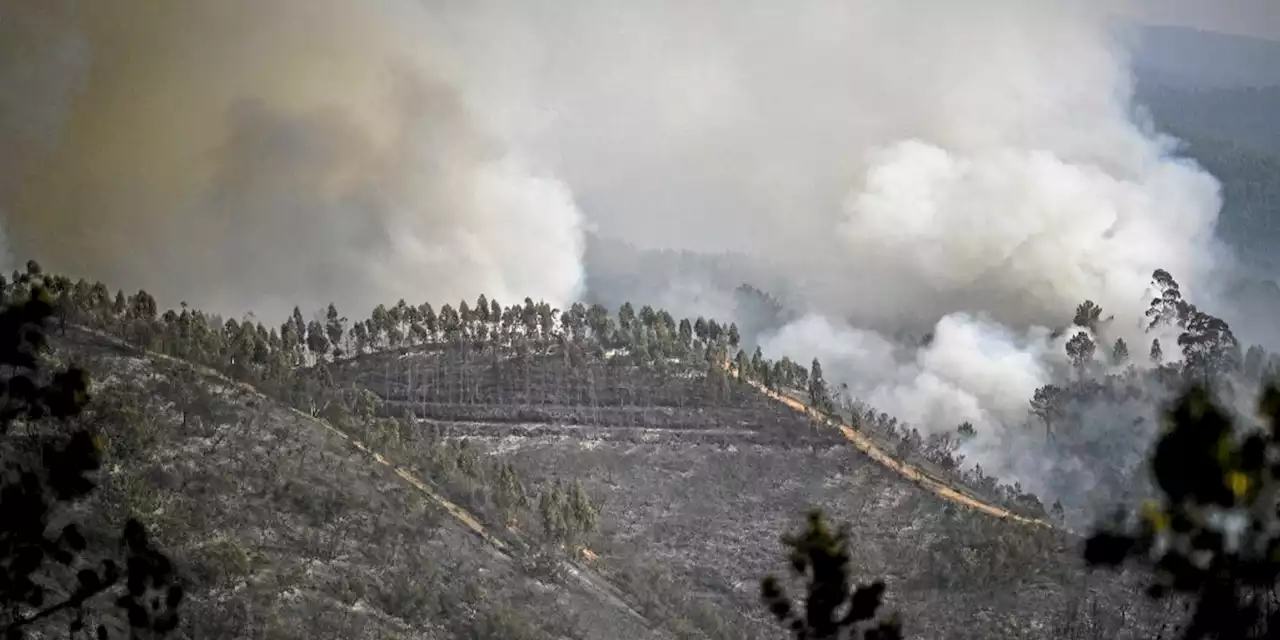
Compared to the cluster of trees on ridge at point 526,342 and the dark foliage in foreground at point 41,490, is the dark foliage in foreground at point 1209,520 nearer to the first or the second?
the dark foliage in foreground at point 41,490

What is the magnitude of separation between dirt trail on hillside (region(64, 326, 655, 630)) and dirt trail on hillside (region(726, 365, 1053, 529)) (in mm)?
46812

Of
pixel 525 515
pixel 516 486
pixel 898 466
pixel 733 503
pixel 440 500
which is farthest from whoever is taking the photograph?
pixel 898 466

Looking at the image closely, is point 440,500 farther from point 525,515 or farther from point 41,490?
point 41,490

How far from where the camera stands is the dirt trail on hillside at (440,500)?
114750 millimetres

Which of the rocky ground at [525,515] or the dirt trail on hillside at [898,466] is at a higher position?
the dirt trail on hillside at [898,466]

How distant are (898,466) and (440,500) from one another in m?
64.5

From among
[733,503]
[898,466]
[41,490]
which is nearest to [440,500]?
[733,503]

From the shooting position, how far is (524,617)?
99.9m

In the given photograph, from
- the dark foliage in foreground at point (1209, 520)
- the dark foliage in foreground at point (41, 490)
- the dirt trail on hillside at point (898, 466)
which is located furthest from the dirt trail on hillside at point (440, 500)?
the dark foliage in foreground at point (1209, 520)

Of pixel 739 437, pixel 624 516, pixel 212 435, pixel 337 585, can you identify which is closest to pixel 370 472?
pixel 212 435

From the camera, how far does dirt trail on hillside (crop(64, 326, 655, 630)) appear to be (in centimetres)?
11475

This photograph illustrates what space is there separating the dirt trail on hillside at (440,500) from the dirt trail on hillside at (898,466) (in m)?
46.8

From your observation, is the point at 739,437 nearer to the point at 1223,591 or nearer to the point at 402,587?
the point at 402,587

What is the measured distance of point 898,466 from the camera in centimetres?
15688
